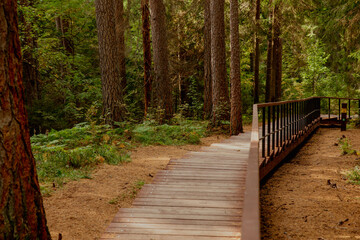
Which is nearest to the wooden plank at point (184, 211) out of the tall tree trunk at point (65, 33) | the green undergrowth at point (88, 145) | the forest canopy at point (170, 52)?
Result: the green undergrowth at point (88, 145)

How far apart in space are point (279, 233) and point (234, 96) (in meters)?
7.66

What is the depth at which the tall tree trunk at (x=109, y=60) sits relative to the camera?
9891mm

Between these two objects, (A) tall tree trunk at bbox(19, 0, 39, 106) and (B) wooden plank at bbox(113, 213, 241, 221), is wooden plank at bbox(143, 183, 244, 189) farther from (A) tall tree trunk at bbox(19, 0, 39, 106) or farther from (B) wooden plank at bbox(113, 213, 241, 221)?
(A) tall tree trunk at bbox(19, 0, 39, 106)

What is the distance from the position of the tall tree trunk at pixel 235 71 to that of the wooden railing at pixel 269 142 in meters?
1.69

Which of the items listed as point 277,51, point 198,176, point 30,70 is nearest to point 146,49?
point 30,70

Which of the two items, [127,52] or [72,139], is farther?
[127,52]

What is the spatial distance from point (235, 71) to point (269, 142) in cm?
544

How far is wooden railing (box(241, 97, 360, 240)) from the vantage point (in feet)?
5.33

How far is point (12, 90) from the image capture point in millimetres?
2510

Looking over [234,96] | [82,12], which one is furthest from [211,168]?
[82,12]

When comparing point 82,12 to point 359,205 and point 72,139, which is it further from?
point 359,205

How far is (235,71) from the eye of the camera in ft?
39.4

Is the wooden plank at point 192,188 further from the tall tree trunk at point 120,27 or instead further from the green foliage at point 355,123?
the green foliage at point 355,123

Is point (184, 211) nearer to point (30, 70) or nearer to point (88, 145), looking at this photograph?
point (88, 145)
